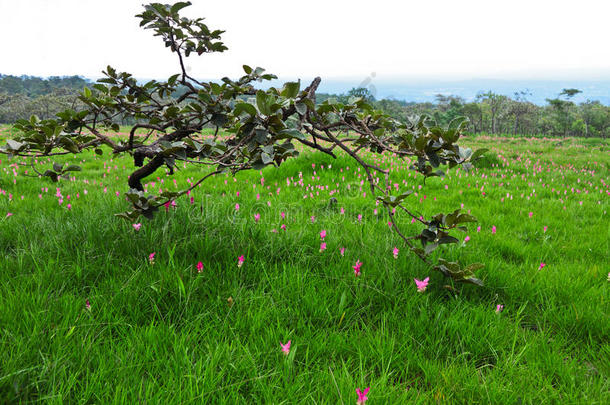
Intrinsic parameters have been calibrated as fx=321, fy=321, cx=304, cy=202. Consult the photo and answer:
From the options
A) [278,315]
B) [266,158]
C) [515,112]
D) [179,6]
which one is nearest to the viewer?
[266,158]

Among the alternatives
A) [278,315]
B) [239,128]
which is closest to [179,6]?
[239,128]

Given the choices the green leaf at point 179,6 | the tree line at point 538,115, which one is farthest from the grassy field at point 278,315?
the tree line at point 538,115

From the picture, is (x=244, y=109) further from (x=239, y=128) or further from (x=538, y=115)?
(x=538, y=115)

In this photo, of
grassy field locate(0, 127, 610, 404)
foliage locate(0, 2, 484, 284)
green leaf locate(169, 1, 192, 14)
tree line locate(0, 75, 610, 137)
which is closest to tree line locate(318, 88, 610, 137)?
tree line locate(0, 75, 610, 137)

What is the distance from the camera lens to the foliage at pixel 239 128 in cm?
175

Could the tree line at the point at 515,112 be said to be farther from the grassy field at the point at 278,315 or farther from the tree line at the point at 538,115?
the grassy field at the point at 278,315

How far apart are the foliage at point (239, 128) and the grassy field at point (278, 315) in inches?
17.3

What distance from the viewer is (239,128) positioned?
6.35 ft

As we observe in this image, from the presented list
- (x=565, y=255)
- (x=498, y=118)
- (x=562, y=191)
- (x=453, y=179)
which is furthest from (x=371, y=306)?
(x=498, y=118)

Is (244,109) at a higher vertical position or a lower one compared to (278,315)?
higher

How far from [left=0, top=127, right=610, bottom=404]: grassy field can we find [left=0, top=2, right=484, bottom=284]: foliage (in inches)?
17.3

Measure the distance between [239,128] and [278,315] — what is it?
115 cm

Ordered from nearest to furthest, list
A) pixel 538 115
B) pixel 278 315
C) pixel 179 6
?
pixel 278 315 < pixel 179 6 < pixel 538 115

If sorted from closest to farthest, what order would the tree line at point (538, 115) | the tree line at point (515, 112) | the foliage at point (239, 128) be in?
the foliage at point (239, 128)
the tree line at point (515, 112)
the tree line at point (538, 115)
